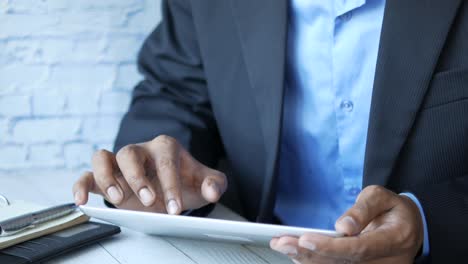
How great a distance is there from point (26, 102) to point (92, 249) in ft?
2.87

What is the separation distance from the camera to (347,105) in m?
1.08

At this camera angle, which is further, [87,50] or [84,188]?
[87,50]

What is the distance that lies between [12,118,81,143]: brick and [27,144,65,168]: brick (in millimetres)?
18

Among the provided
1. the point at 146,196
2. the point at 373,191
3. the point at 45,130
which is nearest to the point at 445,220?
the point at 373,191

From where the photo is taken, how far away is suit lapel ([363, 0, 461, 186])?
95 cm

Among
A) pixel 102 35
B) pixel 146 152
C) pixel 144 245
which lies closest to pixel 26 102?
pixel 102 35

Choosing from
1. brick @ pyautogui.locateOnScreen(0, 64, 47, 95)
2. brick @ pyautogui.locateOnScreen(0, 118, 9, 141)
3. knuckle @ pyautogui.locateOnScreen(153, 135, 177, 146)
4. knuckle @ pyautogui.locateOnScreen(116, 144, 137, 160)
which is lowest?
brick @ pyautogui.locateOnScreen(0, 118, 9, 141)

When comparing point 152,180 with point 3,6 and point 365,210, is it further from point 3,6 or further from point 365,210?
point 3,6

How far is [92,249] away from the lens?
0.87m

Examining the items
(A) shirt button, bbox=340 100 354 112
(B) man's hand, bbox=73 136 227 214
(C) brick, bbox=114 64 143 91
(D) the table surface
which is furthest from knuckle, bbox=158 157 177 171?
(C) brick, bbox=114 64 143 91

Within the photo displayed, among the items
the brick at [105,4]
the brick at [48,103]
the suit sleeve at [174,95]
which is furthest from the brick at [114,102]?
the suit sleeve at [174,95]

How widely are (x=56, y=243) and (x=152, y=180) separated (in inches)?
7.7

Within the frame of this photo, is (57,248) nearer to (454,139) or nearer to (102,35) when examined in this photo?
(454,139)

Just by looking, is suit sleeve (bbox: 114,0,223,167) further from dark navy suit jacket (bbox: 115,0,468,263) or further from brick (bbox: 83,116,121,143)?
brick (bbox: 83,116,121,143)
